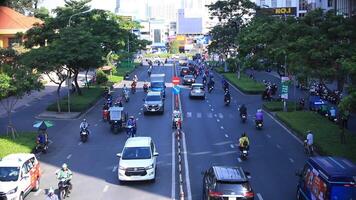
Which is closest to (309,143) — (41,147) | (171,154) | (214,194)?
(171,154)

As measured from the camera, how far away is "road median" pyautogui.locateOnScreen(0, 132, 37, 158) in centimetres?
2931

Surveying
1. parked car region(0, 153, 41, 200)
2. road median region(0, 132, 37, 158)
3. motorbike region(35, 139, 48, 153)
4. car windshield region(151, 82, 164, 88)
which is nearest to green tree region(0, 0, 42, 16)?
car windshield region(151, 82, 164, 88)

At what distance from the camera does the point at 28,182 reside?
22516mm

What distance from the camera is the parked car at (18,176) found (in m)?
21.0

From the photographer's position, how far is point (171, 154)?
30.4 meters

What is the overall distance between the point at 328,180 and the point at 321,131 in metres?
18.0

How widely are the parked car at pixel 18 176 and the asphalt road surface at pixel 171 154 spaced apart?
2.51ft

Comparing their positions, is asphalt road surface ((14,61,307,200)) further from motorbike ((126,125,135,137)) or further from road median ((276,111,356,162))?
road median ((276,111,356,162))

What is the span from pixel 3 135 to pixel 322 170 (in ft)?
75.8

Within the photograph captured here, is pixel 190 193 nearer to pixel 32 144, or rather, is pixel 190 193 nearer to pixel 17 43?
pixel 32 144

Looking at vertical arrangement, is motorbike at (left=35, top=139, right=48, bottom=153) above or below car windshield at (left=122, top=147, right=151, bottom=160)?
below

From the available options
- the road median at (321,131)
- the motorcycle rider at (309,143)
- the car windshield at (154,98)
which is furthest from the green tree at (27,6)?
the motorcycle rider at (309,143)

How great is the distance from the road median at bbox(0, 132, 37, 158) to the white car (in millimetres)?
7314

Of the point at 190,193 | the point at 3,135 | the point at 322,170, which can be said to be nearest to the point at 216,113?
the point at 3,135
